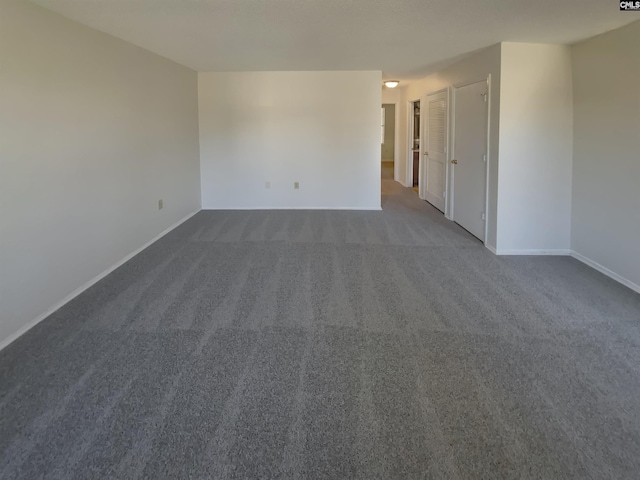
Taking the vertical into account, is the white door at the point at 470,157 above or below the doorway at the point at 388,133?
below

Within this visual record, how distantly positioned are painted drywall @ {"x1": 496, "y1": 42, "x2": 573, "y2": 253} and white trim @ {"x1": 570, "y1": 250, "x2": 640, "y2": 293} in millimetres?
235

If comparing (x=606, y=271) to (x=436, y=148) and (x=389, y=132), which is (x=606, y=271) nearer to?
(x=436, y=148)

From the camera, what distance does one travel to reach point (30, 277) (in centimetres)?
334

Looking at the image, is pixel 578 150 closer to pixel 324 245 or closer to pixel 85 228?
pixel 324 245

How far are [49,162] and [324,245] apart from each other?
9.94 feet

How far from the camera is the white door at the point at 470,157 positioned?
221 inches

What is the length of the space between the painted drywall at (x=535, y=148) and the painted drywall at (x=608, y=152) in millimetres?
117

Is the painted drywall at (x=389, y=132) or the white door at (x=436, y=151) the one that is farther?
the painted drywall at (x=389, y=132)

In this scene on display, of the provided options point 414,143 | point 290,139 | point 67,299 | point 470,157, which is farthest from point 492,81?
point 414,143

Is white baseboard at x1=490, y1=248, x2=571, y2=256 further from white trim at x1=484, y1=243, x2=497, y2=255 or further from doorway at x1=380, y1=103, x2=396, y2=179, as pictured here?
doorway at x1=380, y1=103, x2=396, y2=179

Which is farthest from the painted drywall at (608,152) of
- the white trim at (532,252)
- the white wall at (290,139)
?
the white wall at (290,139)

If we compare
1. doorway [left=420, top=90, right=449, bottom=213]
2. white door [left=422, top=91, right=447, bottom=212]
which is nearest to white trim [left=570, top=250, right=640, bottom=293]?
doorway [left=420, top=90, right=449, bottom=213]

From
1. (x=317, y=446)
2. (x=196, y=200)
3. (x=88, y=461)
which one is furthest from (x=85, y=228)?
(x=196, y=200)

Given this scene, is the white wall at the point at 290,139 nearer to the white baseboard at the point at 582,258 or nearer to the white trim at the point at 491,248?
the white trim at the point at 491,248
